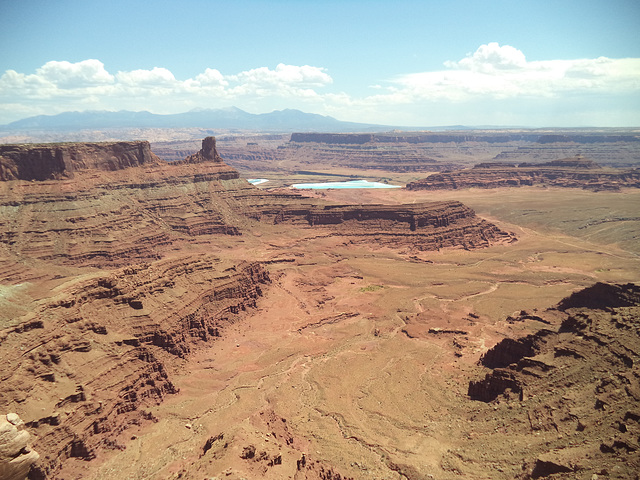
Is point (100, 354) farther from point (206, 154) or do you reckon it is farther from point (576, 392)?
point (206, 154)

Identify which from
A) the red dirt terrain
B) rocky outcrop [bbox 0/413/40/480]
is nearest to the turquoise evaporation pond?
the red dirt terrain

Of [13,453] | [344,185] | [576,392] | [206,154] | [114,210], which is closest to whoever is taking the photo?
[13,453]

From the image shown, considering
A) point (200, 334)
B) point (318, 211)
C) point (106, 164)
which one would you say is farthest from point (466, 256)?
point (106, 164)

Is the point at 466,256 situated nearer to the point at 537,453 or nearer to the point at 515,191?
the point at 537,453

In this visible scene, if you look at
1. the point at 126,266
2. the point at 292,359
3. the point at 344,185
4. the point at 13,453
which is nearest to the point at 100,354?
the point at 292,359

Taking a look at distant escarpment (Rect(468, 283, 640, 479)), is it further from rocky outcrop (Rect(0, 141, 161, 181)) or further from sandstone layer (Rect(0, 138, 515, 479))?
rocky outcrop (Rect(0, 141, 161, 181))

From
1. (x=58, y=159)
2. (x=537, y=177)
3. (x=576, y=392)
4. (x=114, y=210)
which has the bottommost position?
(x=576, y=392)

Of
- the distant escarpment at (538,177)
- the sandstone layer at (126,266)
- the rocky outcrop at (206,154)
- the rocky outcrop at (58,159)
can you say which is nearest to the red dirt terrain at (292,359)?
the sandstone layer at (126,266)
